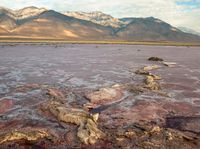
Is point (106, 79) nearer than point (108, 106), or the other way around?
point (108, 106)

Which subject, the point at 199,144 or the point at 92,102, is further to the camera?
the point at 92,102

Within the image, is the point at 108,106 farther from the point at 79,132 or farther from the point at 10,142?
the point at 10,142

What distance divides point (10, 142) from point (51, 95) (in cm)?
928

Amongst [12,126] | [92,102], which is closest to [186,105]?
[92,102]

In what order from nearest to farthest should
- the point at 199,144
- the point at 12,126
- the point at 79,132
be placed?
1. the point at 199,144
2. the point at 79,132
3. the point at 12,126

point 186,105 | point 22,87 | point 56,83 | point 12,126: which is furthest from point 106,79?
point 12,126

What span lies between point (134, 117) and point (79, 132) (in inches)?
184

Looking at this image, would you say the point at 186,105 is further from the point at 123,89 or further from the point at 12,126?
the point at 12,126

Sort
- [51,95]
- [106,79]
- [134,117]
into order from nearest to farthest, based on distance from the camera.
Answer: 1. [134,117]
2. [51,95]
3. [106,79]

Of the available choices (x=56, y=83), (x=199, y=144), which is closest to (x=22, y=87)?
(x=56, y=83)

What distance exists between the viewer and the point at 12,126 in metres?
15.7

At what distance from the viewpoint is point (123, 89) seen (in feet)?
82.9

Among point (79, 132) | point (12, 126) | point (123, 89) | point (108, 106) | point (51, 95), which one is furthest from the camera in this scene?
point (123, 89)

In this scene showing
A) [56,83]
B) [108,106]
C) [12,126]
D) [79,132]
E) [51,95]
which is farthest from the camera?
[56,83]
